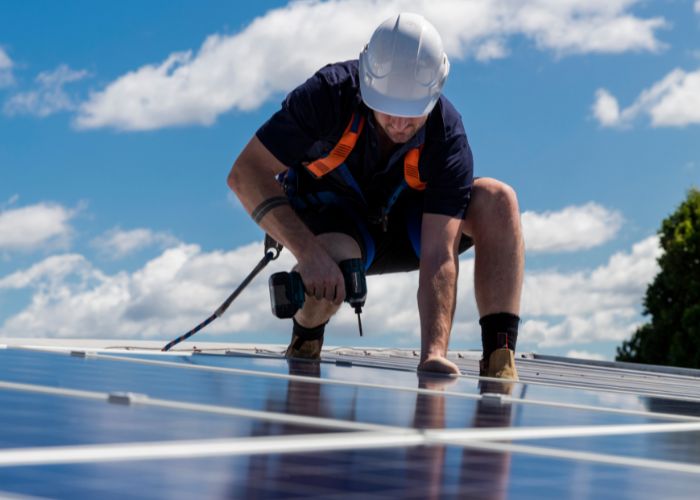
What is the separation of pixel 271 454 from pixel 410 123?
11.4ft

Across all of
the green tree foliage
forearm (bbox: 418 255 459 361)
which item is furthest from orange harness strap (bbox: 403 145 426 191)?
the green tree foliage

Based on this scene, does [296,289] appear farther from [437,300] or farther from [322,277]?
[437,300]

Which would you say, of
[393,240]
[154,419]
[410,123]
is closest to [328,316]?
[393,240]

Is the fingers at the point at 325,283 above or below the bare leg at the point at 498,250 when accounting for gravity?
below

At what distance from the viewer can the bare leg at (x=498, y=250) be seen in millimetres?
4961

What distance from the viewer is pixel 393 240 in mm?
5543

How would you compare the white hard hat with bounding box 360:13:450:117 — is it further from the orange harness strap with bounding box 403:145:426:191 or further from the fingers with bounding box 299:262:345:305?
the fingers with bounding box 299:262:345:305

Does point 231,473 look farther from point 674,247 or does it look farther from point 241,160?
point 674,247

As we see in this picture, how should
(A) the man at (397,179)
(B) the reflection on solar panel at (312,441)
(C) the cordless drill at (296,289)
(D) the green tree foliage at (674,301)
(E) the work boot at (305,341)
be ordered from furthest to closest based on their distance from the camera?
(D) the green tree foliage at (674,301) → (E) the work boot at (305,341) → (A) the man at (397,179) → (C) the cordless drill at (296,289) → (B) the reflection on solar panel at (312,441)

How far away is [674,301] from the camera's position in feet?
78.7

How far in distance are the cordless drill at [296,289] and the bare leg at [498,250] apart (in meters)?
0.60

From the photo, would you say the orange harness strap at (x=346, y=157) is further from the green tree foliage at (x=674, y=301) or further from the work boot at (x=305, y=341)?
the green tree foliage at (x=674, y=301)

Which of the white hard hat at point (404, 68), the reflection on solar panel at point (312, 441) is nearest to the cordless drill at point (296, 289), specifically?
the white hard hat at point (404, 68)

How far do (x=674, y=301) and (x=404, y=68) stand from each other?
20.5 meters
